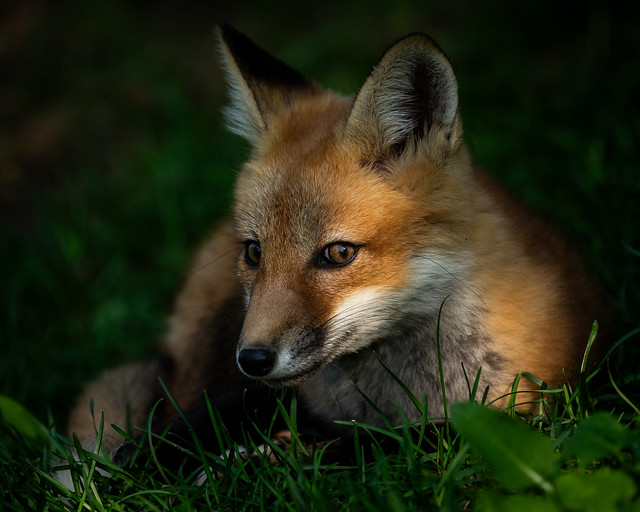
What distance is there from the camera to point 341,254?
222cm

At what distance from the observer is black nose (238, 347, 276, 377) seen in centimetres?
203

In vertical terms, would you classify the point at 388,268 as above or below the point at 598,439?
above

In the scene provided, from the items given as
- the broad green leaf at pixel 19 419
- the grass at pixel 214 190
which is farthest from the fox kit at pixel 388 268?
the broad green leaf at pixel 19 419

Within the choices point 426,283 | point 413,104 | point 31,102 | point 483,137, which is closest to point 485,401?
point 426,283

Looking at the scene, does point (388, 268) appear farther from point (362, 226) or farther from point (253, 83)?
point (253, 83)

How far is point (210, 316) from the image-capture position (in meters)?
3.31

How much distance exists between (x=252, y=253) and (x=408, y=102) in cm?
75

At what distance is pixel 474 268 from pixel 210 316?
1450 mm

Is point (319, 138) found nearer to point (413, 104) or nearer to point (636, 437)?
point (413, 104)

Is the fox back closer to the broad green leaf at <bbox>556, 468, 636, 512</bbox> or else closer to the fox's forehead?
the fox's forehead

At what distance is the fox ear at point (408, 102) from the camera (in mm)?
2211

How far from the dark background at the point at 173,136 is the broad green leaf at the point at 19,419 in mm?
686

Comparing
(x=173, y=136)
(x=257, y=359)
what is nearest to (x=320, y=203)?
(x=257, y=359)

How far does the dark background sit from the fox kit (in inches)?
20.1
